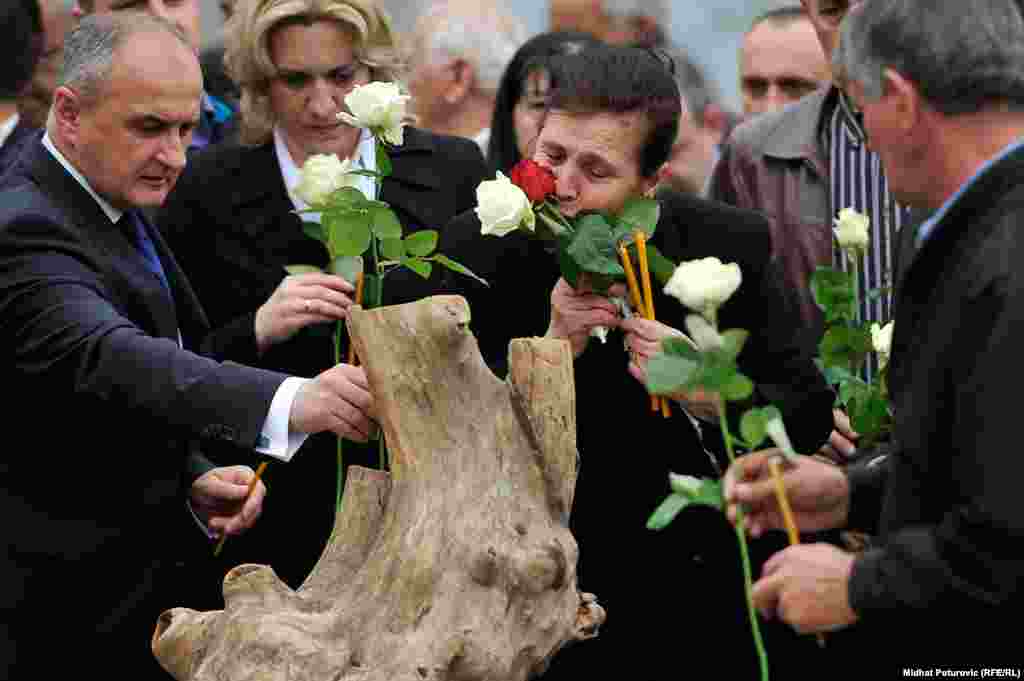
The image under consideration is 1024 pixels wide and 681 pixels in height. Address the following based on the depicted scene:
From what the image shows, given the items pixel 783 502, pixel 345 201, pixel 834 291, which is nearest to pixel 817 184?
pixel 834 291

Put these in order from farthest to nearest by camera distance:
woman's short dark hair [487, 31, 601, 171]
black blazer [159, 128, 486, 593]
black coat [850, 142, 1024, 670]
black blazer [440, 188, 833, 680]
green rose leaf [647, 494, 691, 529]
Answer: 1. woman's short dark hair [487, 31, 601, 171]
2. black blazer [159, 128, 486, 593]
3. black blazer [440, 188, 833, 680]
4. green rose leaf [647, 494, 691, 529]
5. black coat [850, 142, 1024, 670]

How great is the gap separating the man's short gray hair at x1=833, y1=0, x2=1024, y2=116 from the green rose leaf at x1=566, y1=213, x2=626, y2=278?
3.41 feet

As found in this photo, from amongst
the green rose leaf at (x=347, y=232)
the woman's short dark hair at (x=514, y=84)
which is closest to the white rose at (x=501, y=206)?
the green rose leaf at (x=347, y=232)

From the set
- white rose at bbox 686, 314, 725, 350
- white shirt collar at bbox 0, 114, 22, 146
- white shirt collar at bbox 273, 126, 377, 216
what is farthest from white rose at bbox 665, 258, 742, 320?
white shirt collar at bbox 0, 114, 22, 146

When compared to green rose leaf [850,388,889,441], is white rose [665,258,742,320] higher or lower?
higher

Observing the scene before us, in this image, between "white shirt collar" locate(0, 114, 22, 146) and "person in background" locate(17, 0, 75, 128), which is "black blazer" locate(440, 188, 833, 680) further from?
"person in background" locate(17, 0, 75, 128)

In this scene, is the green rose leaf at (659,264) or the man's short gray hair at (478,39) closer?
the green rose leaf at (659,264)

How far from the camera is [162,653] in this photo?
151 inches

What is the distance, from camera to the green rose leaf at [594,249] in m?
4.14

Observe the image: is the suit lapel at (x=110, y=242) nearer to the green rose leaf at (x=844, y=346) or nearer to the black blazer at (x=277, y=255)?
the black blazer at (x=277, y=255)

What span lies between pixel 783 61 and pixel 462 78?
1.13m

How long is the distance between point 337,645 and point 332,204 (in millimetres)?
1019

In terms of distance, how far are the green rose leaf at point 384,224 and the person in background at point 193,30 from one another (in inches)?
60.6

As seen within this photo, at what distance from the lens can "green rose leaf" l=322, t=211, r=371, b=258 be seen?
167 inches
